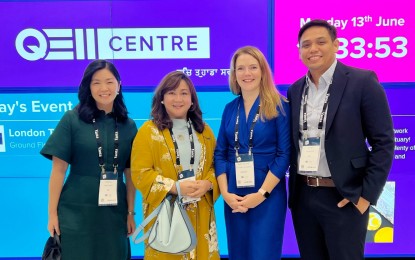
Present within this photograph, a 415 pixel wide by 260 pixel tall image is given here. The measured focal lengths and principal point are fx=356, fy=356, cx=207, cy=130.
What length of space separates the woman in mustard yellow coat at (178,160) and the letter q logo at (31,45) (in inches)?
57.7

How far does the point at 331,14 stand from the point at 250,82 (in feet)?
4.42

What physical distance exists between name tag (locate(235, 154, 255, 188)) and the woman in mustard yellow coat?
0.18 meters

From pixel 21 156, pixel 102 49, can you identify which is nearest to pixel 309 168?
pixel 102 49

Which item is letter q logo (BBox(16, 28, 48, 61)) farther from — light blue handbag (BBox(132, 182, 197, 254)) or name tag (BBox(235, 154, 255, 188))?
name tag (BBox(235, 154, 255, 188))

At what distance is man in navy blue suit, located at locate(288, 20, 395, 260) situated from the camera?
185cm

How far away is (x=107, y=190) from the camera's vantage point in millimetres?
2055

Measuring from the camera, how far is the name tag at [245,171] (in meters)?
1.99

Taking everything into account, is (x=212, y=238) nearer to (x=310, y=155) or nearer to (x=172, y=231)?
(x=172, y=231)

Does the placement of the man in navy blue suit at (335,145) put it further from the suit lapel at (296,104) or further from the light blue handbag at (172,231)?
the light blue handbag at (172,231)

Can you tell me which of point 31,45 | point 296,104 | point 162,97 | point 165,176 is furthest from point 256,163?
point 31,45

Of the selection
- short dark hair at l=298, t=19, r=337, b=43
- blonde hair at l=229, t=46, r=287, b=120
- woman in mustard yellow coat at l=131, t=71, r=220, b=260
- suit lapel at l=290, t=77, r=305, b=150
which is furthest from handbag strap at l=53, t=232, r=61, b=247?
short dark hair at l=298, t=19, r=337, b=43

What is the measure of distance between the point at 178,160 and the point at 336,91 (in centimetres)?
95

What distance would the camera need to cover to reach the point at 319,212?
78.2 inches

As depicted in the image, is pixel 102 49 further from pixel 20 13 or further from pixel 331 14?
pixel 331 14
